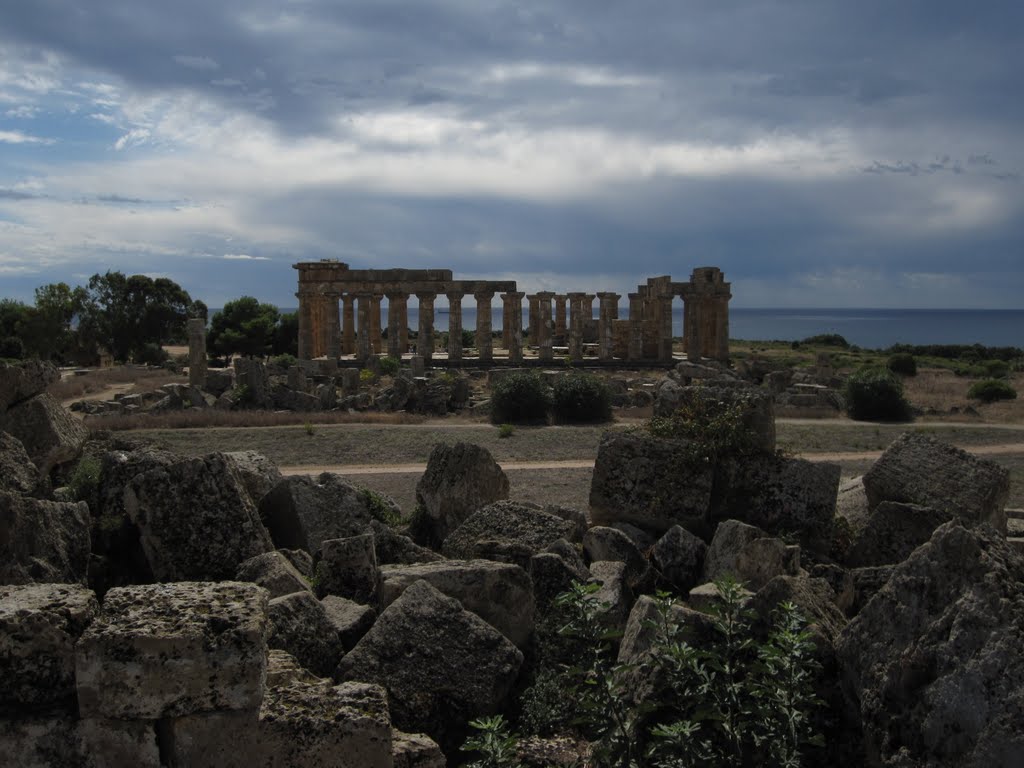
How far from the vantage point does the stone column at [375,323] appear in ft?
186

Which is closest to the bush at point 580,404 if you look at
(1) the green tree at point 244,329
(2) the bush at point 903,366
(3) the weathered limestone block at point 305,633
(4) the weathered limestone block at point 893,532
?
(4) the weathered limestone block at point 893,532

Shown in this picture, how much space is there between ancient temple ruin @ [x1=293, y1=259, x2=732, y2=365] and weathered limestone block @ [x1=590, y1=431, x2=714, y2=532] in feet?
145

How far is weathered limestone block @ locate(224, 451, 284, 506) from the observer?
29.6ft

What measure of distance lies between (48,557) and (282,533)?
2.47 meters

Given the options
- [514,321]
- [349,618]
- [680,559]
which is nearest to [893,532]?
[680,559]

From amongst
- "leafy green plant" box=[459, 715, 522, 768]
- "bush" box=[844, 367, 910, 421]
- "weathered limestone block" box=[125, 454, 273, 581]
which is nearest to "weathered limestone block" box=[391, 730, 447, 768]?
"leafy green plant" box=[459, 715, 522, 768]

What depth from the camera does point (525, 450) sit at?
22.9m

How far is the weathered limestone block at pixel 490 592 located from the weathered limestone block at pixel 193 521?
1.34 meters

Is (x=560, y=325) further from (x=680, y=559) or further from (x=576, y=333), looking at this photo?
(x=680, y=559)

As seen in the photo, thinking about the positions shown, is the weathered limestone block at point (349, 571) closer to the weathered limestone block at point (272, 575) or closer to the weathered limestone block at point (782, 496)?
the weathered limestone block at point (272, 575)

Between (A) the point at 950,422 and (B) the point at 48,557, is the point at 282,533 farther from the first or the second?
(A) the point at 950,422

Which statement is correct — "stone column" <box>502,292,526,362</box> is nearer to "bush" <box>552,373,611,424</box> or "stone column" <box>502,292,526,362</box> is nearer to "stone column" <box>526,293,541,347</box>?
"stone column" <box>526,293,541,347</box>

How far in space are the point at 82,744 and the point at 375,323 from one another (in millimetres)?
54455

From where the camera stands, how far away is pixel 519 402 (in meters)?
29.6
